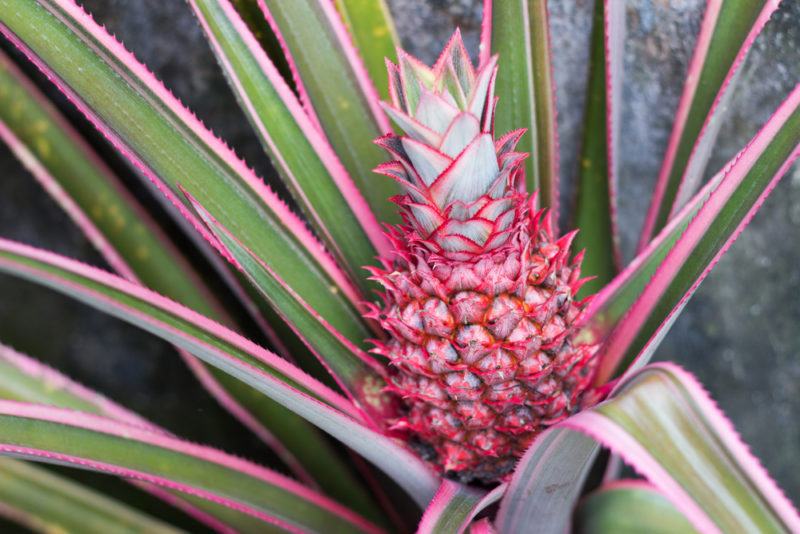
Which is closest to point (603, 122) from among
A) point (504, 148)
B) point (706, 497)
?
point (504, 148)

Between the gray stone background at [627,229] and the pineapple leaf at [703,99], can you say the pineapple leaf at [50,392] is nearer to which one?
the gray stone background at [627,229]

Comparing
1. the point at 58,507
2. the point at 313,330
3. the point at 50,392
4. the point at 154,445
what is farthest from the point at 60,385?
the point at 313,330

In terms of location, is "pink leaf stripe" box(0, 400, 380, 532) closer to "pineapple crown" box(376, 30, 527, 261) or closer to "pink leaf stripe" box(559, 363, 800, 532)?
"pineapple crown" box(376, 30, 527, 261)

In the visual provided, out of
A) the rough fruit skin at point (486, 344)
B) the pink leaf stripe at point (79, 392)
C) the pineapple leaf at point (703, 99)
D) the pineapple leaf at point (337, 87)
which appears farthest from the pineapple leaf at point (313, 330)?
the pineapple leaf at point (703, 99)

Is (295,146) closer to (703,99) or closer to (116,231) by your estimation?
(116,231)

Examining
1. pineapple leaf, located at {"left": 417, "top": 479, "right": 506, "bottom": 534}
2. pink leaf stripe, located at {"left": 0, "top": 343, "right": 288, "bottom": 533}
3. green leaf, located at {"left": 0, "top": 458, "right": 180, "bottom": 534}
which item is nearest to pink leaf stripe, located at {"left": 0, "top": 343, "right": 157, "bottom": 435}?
pink leaf stripe, located at {"left": 0, "top": 343, "right": 288, "bottom": 533}
